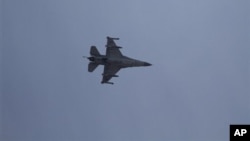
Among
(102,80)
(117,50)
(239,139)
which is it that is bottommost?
(239,139)

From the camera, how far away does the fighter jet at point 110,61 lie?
11131 cm

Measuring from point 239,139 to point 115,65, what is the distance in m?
62.1

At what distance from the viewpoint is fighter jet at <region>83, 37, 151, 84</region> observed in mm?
111312

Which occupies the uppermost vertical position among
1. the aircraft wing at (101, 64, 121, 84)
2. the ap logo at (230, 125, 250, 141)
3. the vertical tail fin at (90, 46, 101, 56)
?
the vertical tail fin at (90, 46, 101, 56)

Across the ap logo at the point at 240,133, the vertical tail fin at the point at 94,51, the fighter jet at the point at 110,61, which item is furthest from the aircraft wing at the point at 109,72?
the ap logo at the point at 240,133

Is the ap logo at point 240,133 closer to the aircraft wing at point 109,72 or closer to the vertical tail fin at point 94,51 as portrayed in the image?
the vertical tail fin at point 94,51

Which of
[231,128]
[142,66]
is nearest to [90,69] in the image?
[142,66]

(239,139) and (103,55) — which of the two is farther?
(103,55)

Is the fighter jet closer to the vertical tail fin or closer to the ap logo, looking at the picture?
the vertical tail fin

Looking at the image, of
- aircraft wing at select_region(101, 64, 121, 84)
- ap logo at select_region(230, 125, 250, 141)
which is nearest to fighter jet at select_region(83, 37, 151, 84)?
aircraft wing at select_region(101, 64, 121, 84)

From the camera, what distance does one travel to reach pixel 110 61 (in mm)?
111750

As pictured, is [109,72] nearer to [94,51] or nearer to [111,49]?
[111,49]

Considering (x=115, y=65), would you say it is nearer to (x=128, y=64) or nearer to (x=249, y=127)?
(x=128, y=64)

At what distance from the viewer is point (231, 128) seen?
54781 mm
